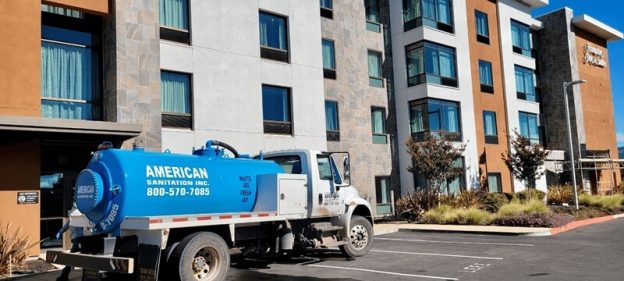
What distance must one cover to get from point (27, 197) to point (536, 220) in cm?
1764

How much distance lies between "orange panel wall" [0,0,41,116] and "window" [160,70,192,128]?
416 cm

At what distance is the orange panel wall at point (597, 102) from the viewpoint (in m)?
41.2

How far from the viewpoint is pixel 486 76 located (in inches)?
1294

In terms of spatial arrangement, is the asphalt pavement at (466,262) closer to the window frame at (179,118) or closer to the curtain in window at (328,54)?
the window frame at (179,118)

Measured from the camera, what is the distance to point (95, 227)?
941 centimetres

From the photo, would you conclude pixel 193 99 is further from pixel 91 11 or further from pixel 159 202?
pixel 159 202

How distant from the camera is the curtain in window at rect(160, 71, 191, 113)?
18.2 meters

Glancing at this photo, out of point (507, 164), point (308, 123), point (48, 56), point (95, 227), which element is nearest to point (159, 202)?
point (95, 227)

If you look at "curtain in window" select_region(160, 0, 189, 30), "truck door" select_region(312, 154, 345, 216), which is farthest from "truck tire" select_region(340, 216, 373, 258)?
"curtain in window" select_region(160, 0, 189, 30)

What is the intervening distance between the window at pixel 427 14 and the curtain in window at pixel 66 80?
17.5 meters

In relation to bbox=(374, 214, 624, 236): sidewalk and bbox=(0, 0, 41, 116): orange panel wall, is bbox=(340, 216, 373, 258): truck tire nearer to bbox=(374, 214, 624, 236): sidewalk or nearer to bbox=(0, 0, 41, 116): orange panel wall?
bbox=(374, 214, 624, 236): sidewalk

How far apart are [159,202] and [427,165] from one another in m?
17.2

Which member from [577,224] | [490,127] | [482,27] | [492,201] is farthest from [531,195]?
[482,27]

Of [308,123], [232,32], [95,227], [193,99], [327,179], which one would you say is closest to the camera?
[95,227]
